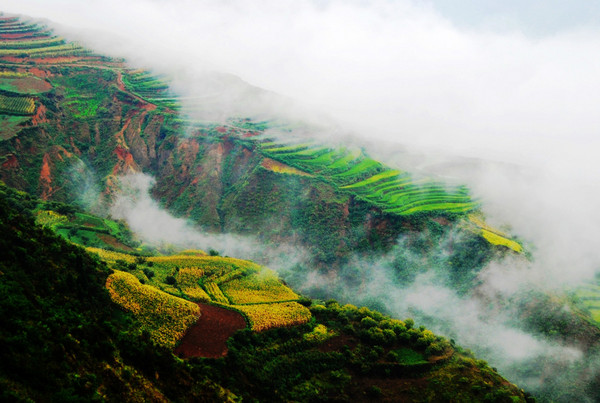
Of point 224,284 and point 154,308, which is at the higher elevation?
point 154,308

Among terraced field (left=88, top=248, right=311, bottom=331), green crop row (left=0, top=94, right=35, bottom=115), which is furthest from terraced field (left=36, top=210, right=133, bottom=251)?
green crop row (left=0, top=94, right=35, bottom=115)

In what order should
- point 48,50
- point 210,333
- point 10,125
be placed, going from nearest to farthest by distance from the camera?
point 210,333, point 10,125, point 48,50

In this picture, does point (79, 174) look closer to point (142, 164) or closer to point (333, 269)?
point (142, 164)

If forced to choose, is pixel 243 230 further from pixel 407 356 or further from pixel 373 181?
pixel 407 356

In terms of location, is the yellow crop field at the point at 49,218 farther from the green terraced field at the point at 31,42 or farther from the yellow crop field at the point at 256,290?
the green terraced field at the point at 31,42

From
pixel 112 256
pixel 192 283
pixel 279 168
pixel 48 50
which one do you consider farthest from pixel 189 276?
pixel 48 50

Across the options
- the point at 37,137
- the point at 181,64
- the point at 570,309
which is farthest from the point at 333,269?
the point at 181,64

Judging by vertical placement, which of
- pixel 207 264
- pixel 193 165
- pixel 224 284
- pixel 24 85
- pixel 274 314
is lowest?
pixel 224 284

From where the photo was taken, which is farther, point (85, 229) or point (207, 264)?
point (85, 229)

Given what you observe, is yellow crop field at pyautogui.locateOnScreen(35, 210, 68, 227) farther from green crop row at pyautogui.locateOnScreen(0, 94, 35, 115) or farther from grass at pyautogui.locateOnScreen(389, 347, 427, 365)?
grass at pyautogui.locateOnScreen(389, 347, 427, 365)
